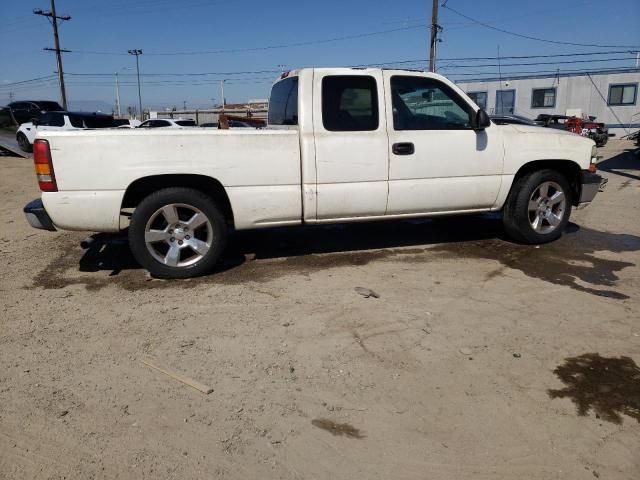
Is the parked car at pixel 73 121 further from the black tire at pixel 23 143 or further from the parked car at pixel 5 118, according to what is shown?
the parked car at pixel 5 118

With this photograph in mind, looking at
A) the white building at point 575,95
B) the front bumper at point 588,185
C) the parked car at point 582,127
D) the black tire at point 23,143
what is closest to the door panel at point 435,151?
the front bumper at point 588,185

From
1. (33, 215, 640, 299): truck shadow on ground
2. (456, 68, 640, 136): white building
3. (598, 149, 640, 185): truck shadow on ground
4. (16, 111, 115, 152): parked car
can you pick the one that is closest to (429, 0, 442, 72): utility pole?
(456, 68, 640, 136): white building

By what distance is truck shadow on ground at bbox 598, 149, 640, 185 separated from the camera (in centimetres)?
1272

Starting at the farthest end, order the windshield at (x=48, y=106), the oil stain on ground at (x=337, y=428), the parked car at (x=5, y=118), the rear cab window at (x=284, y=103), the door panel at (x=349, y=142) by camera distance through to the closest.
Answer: the windshield at (x=48, y=106)
the parked car at (x=5, y=118)
the rear cab window at (x=284, y=103)
the door panel at (x=349, y=142)
the oil stain on ground at (x=337, y=428)

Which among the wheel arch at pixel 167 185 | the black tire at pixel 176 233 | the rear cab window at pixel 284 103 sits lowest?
the black tire at pixel 176 233

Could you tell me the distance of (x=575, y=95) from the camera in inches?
1275

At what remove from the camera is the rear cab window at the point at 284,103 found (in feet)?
16.6

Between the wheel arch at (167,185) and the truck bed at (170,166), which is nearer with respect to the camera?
the truck bed at (170,166)

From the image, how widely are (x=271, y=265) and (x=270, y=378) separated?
2301mm

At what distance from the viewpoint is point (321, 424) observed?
8.60 feet

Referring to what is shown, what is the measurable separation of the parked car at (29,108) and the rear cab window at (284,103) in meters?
20.1

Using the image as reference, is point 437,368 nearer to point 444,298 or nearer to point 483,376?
point 483,376

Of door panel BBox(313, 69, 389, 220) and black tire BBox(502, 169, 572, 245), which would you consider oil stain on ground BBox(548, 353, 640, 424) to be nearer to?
door panel BBox(313, 69, 389, 220)

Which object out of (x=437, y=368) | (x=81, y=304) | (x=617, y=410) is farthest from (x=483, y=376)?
(x=81, y=304)
